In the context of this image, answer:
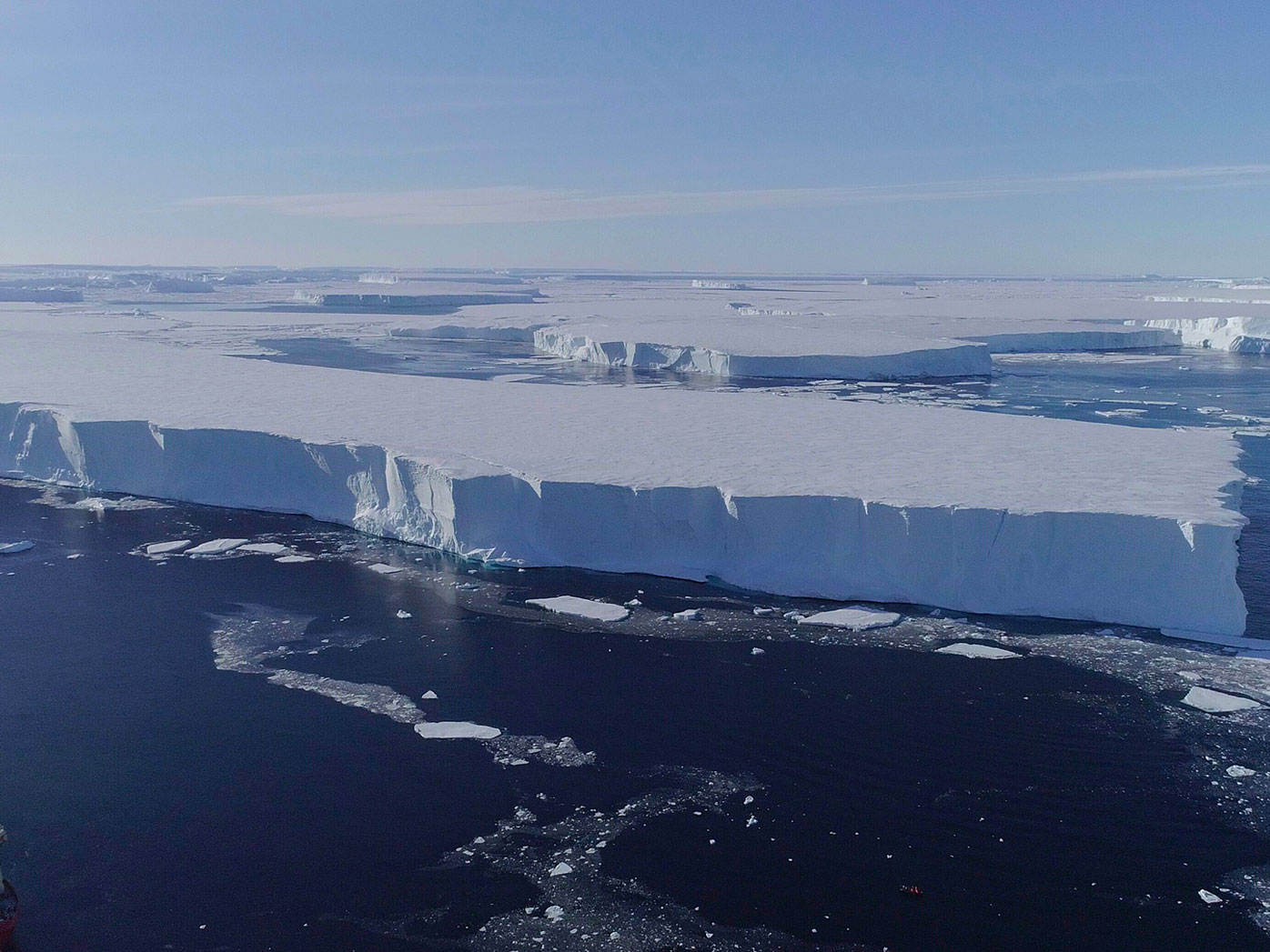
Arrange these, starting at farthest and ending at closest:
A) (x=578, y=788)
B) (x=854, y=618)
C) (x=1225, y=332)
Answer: (x=1225, y=332) → (x=854, y=618) → (x=578, y=788)

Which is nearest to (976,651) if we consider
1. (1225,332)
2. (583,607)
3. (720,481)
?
(720,481)

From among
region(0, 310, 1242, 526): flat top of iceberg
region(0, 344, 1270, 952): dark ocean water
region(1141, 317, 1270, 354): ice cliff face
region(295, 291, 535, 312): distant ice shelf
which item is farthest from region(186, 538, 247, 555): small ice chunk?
region(295, 291, 535, 312): distant ice shelf

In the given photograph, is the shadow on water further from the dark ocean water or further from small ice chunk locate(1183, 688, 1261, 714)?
small ice chunk locate(1183, 688, 1261, 714)

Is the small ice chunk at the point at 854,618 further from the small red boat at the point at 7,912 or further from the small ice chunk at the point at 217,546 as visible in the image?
the small ice chunk at the point at 217,546

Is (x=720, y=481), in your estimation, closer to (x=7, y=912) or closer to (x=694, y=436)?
(x=694, y=436)

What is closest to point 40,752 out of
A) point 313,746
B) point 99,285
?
point 313,746

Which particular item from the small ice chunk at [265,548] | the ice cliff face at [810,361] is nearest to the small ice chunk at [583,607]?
the small ice chunk at [265,548]
